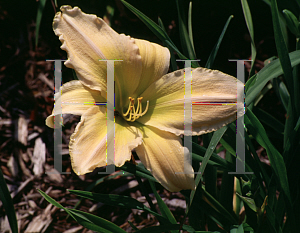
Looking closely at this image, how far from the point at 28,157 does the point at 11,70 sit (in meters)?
0.51

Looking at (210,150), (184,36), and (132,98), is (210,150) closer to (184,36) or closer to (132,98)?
(132,98)

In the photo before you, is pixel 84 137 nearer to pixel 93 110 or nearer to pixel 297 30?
pixel 93 110

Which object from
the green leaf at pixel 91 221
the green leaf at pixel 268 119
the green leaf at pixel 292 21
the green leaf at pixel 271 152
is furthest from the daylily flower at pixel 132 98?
the green leaf at pixel 268 119

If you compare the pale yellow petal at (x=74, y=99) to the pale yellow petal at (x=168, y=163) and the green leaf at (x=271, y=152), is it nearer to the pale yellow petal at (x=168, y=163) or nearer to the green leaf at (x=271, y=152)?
the pale yellow petal at (x=168, y=163)

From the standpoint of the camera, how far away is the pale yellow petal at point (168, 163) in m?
0.65

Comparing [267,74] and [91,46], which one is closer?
[91,46]

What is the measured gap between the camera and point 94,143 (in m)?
0.64

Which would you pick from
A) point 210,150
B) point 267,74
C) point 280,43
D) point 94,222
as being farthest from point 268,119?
point 94,222

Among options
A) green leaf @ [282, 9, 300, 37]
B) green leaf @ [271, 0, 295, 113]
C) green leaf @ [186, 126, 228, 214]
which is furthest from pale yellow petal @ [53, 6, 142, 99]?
green leaf @ [282, 9, 300, 37]

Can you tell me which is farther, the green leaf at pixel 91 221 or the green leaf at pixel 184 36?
the green leaf at pixel 184 36

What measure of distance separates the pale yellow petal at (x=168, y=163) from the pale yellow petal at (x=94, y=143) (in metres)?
0.04

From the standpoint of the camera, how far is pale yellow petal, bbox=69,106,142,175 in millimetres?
604

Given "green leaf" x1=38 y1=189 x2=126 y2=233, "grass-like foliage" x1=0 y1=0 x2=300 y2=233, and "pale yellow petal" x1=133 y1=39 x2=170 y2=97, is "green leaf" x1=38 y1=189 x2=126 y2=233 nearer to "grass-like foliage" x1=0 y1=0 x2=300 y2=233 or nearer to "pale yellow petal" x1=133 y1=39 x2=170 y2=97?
"grass-like foliage" x1=0 y1=0 x2=300 y2=233

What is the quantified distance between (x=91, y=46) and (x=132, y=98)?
0.17 m
